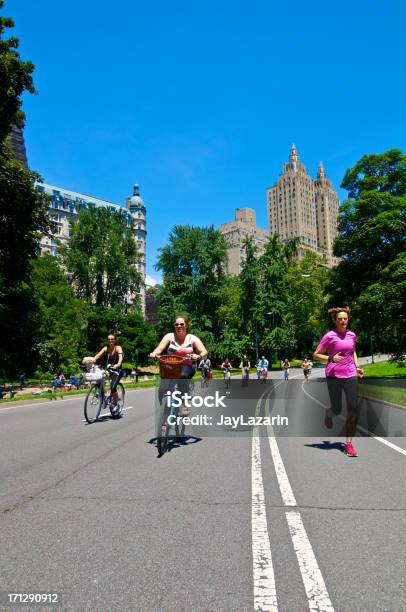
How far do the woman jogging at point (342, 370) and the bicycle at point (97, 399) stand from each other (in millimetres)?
5240

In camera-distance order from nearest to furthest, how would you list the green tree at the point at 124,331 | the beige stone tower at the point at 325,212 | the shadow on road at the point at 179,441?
the shadow on road at the point at 179,441
the green tree at the point at 124,331
the beige stone tower at the point at 325,212

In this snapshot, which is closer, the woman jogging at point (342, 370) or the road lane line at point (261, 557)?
the road lane line at point (261, 557)

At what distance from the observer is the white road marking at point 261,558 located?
9.36ft

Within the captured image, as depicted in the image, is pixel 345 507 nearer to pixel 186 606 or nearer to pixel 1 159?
pixel 186 606

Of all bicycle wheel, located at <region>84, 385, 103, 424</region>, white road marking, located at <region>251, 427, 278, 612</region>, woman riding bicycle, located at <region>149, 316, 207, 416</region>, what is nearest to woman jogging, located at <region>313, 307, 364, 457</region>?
woman riding bicycle, located at <region>149, 316, 207, 416</region>

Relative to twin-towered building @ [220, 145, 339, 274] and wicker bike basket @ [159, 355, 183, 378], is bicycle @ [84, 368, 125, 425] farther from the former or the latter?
twin-towered building @ [220, 145, 339, 274]

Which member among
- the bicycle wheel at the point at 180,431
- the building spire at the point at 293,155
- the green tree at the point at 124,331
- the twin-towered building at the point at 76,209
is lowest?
the bicycle wheel at the point at 180,431

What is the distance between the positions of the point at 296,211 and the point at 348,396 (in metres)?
177

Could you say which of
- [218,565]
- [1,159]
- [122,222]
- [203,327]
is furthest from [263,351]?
[218,565]

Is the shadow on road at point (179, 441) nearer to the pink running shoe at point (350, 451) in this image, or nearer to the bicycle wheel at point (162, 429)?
the bicycle wheel at point (162, 429)

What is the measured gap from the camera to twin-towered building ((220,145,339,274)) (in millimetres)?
177000

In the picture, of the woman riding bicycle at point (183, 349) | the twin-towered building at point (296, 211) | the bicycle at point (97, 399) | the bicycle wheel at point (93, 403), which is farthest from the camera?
the twin-towered building at point (296, 211)

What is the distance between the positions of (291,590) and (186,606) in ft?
2.16

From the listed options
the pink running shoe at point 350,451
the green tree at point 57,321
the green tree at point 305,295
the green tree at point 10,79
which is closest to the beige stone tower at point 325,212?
the green tree at point 305,295
